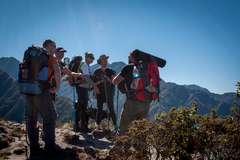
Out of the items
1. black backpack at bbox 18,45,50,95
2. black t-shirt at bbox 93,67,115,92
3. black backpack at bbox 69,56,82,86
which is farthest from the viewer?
black t-shirt at bbox 93,67,115,92

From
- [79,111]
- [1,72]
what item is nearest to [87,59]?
[79,111]

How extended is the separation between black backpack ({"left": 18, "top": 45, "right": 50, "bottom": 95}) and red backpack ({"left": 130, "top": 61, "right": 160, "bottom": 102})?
2.27 metres

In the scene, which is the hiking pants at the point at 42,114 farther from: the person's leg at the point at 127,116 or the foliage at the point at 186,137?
the foliage at the point at 186,137

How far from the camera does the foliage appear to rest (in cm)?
184

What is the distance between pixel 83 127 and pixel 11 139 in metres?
2.69

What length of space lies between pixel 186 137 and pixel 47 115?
311cm

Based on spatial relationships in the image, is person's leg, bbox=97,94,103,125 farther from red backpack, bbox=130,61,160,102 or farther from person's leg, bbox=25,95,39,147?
red backpack, bbox=130,61,160,102

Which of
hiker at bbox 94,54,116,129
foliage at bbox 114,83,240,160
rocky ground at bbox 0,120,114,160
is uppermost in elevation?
hiker at bbox 94,54,116,129

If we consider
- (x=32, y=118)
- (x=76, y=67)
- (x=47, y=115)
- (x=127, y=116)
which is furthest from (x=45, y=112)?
(x=76, y=67)

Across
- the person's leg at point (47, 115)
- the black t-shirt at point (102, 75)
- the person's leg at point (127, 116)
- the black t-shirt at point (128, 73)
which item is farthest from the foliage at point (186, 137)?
the black t-shirt at point (102, 75)

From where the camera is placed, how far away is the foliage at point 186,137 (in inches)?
72.6

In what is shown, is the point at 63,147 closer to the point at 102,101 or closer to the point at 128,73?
the point at 102,101

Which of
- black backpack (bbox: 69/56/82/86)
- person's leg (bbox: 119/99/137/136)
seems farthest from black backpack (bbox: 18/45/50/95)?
black backpack (bbox: 69/56/82/86)

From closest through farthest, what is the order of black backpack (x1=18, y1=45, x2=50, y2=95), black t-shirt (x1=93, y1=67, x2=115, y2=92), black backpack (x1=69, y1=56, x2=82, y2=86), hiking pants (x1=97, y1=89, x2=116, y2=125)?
black backpack (x1=18, y1=45, x2=50, y2=95) → black backpack (x1=69, y1=56, x2=82, y2=86) → hiking pants (x1=97, y1=89, x2=116, y2=125) → black t-shirt (x1=93, y1=67, x2=115, y2=92)
